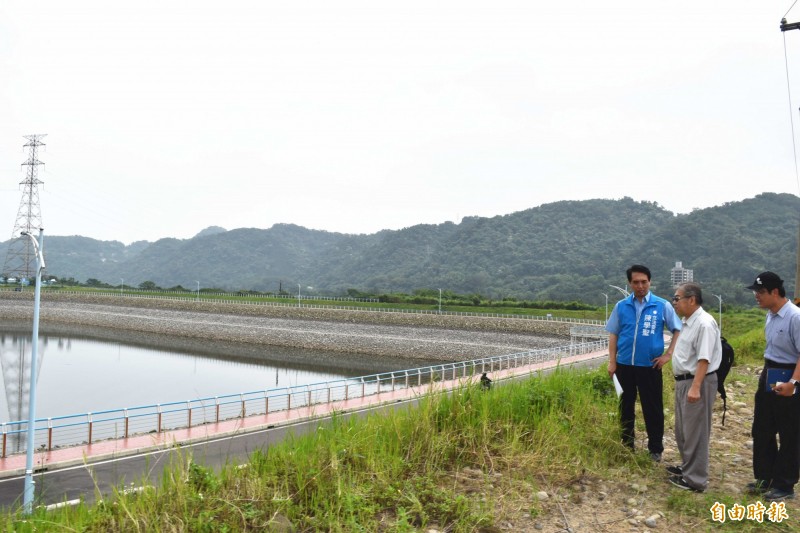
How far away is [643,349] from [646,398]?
44cm

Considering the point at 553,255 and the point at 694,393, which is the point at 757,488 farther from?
the point at 553,255

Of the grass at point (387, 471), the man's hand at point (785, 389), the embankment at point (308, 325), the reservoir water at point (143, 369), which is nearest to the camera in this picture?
the grass at point (387, 471)

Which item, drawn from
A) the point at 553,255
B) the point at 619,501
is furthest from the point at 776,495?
the point at 553,255

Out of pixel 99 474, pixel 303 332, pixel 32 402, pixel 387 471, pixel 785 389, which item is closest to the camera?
pixel 785 389

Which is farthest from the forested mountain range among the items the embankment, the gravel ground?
the gravel ground

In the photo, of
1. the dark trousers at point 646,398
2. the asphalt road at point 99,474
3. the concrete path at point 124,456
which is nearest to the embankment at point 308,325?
the concrete path at point 124,456

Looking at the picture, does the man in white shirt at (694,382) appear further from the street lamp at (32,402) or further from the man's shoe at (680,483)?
the street lamp at (32,402)

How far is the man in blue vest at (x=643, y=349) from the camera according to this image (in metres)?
4.92

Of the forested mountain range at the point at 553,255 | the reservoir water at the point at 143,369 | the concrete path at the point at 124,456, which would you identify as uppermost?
the forested mountain range at the point at 553,255

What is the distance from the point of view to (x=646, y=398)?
4.96 m

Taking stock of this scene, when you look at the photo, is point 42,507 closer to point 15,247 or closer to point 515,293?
point 515,293

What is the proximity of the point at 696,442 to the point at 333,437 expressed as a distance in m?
2.81

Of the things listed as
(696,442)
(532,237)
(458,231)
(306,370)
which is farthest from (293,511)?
(458,231)

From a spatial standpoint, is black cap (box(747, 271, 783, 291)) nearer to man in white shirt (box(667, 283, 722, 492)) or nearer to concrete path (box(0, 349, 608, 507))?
man in white shirt (box(667, 283, 722, 492))
